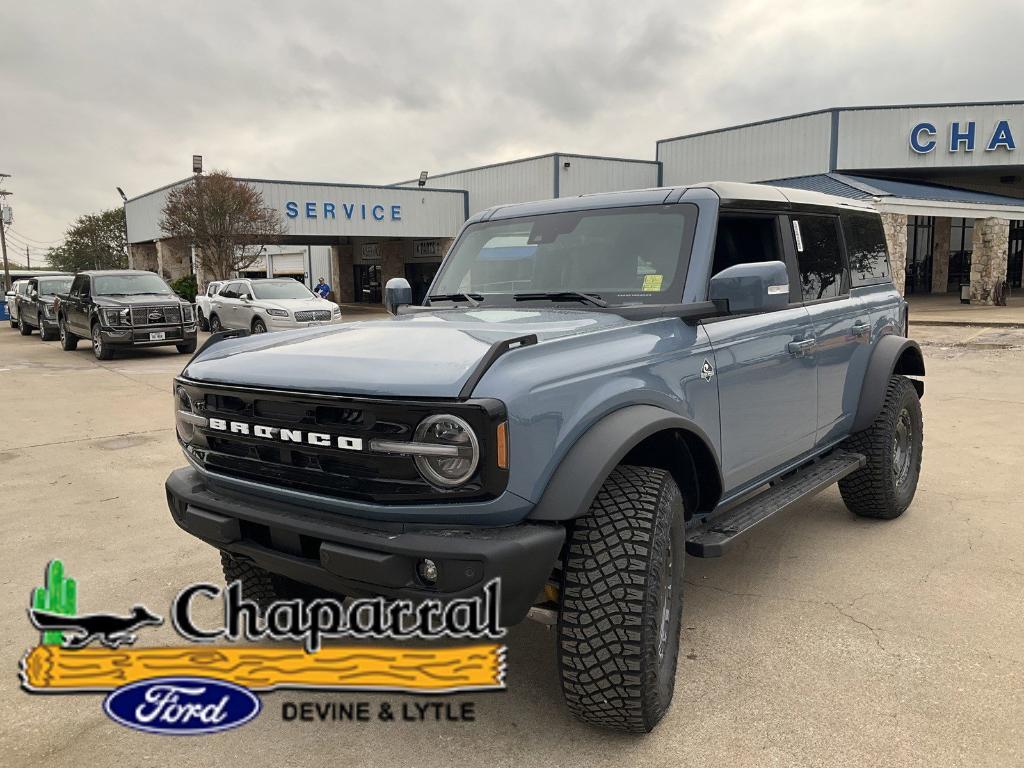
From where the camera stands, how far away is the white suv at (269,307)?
17469 millimetres

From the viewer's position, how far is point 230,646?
11.0 feet

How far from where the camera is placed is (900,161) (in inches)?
1105

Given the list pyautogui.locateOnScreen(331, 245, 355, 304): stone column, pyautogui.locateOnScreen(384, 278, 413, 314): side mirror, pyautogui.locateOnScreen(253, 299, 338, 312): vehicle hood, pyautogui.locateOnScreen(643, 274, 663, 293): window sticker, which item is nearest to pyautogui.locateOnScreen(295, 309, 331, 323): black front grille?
pyautogui.locateOnScreen(253, 299, 338, 312): vehicle hood

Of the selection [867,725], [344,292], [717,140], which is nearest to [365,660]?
[867,725]

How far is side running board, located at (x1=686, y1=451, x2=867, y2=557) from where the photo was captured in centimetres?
302

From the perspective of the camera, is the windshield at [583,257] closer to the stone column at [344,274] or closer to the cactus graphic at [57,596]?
the cactus graphic at [57,596]

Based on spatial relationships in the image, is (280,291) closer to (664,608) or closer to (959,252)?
(664,608)

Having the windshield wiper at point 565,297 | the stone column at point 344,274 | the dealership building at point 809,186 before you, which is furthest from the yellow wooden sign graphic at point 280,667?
the stone column at point 344,274

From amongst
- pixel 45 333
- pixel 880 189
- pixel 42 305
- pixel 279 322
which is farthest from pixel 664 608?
pixel 880 189

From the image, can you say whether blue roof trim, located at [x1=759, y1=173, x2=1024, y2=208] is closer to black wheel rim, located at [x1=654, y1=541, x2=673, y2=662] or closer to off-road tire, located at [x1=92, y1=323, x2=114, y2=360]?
off-road tire, located at [x1=92, y1=323, x2=114, y2=360]

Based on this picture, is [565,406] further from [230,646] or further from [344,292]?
[344,292]

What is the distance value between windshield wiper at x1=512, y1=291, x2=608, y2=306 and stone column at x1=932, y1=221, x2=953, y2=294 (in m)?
35.6

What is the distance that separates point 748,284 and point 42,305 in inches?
880

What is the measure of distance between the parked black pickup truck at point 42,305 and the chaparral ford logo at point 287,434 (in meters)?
19.7
